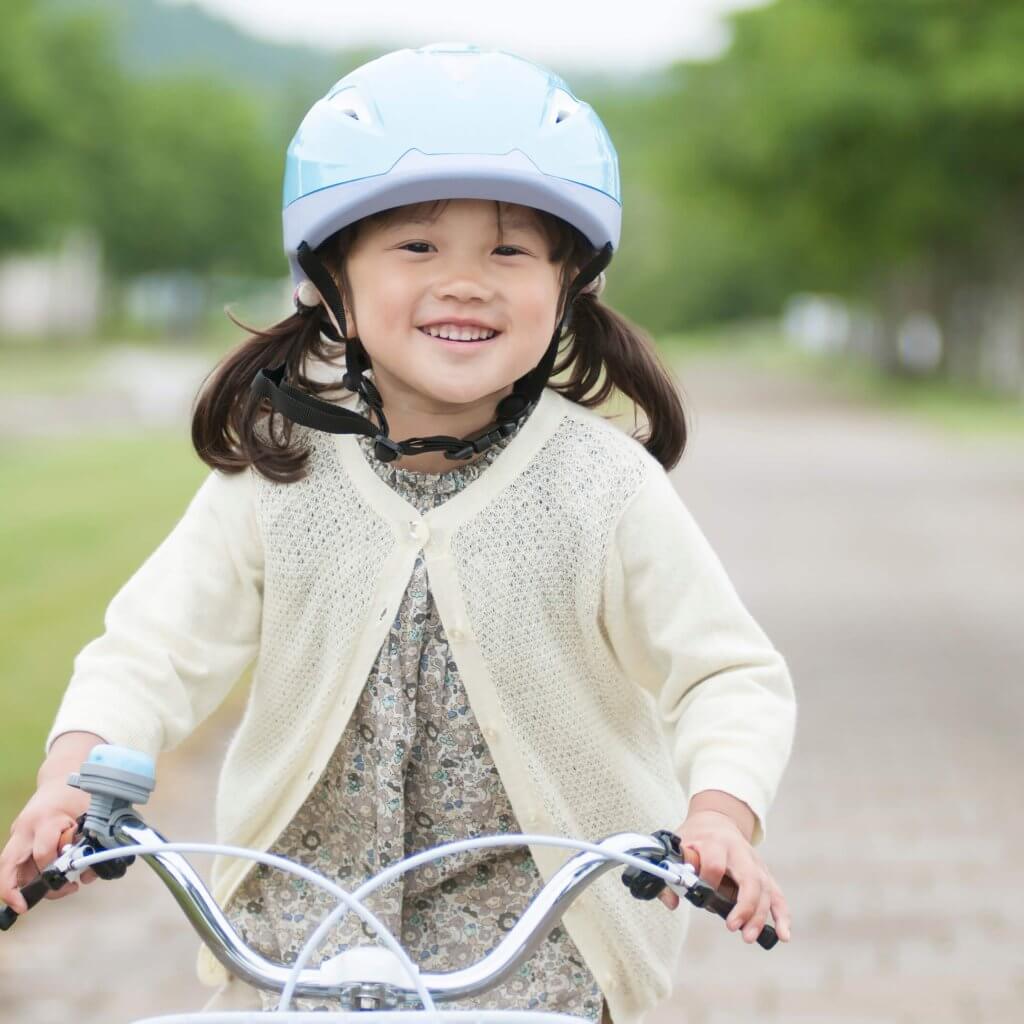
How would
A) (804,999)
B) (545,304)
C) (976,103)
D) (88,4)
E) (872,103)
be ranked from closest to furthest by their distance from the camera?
1. (545,304)
2. (804,999)
3. (976,103)
4. (872,103)
5. (88,4)

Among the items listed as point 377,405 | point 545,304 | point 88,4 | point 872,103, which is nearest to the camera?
point 545,304

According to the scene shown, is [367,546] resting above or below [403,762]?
above

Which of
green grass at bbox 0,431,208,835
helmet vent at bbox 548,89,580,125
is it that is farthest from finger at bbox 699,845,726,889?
green grass at bbox 0,431,208,835

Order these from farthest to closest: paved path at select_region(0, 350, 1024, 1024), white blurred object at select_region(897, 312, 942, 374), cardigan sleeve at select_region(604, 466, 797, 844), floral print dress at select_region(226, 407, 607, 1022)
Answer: white blurred object at select_region(897, 312, 942, 374), paved path at select_region(0, 350, 1024, 1024), floral print dress at select_region(226, 407, 607, 1022), cardigan sleeve at select_region(604, 466, 797, 844)

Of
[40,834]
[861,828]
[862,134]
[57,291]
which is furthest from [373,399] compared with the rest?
[57,291]

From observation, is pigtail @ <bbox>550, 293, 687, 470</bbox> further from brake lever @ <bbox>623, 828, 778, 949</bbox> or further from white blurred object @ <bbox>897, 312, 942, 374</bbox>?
white blurred object @ <bbox>897, 312, 942, 374</bbox>

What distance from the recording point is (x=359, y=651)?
270cm

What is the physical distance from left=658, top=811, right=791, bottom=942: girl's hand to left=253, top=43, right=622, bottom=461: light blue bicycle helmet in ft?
2.44

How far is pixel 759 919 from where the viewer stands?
215 cm

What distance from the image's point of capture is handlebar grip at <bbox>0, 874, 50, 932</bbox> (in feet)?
6.76

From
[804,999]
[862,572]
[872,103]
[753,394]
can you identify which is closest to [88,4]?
[753,394]

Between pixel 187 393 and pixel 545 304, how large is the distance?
106ft

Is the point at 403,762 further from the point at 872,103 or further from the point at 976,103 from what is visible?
the point at 872,103

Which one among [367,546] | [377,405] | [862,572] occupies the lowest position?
[862,572]
